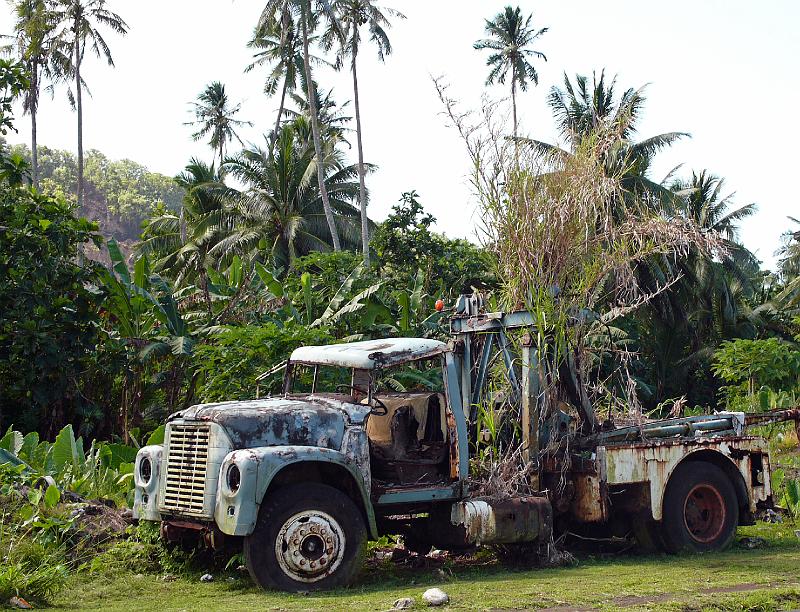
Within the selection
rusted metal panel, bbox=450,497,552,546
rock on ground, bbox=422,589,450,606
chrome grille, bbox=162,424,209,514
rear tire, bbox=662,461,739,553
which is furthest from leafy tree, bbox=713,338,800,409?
rock on ground, bbox=422,589,450,606

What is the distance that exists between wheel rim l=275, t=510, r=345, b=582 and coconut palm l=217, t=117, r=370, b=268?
26348mm

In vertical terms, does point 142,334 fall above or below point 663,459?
above

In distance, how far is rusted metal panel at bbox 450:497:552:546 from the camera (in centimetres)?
904

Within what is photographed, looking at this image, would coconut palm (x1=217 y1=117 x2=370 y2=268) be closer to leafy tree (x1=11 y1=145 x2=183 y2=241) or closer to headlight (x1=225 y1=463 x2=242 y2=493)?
headlight (x1=225 y1=463 x2=242 y2=493)

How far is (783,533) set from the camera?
37.1 ft

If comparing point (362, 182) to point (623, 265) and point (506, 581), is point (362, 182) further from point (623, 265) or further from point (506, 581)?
point (506, 581)

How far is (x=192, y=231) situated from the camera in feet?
121

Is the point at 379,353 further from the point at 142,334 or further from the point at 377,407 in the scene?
the point at 142,334

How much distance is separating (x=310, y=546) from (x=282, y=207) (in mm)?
28402

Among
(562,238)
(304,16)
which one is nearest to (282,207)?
(304,16)

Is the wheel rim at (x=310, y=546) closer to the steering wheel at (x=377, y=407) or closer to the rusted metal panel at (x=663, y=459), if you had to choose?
the steering wheel at (x=377, y=407)

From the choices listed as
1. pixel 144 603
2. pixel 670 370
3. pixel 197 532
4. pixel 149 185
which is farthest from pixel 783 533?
pixel 149 185

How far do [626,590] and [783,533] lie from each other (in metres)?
4.46

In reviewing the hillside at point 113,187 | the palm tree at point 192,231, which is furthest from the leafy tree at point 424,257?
the hillside at point 113,187
